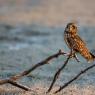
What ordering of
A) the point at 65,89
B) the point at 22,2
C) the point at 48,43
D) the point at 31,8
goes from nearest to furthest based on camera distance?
the point at 65,89 → the point at 48,43 → the point at 31,8 → the point at 22,2

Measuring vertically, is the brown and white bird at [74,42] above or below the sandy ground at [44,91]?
above

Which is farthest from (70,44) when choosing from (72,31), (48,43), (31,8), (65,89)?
(31,8)

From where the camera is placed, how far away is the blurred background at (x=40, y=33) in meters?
12.9

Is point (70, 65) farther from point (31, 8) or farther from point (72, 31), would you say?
point (31, 8)

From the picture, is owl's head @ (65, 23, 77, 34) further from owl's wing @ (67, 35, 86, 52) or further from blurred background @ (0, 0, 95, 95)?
blurred background @ (0, 0, 95, 95)

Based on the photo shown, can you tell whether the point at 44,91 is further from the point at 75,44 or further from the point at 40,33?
the point at 40,33

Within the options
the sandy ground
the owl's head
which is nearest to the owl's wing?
the owl's head

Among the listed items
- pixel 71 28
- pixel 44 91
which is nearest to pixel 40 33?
pixel 44 91

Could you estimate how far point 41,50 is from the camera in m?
16.7

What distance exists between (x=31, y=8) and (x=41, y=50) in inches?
472

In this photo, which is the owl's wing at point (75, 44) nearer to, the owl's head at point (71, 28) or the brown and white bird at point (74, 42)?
the brown and white bird at point (74, 42)

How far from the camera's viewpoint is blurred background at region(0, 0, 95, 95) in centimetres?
1290

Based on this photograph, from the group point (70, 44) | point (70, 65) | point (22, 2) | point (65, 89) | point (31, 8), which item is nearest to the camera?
point (70, 44)

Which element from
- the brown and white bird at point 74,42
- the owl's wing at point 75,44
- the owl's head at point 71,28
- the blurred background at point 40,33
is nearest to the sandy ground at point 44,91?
the blurred background at point 40,33
